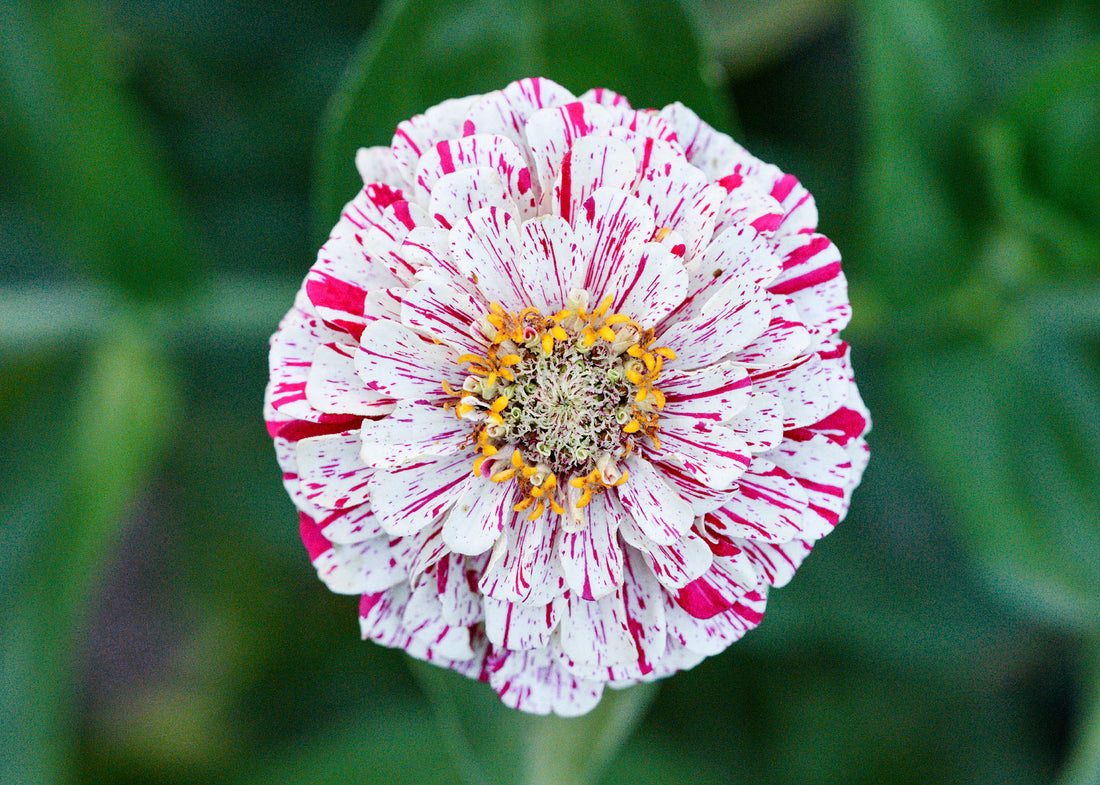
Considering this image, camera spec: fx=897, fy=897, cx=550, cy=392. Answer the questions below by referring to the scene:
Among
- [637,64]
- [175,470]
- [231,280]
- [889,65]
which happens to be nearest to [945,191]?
[889,65]

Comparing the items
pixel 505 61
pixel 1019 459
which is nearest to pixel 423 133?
pixel 505 61

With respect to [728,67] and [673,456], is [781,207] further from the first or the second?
[728,67]

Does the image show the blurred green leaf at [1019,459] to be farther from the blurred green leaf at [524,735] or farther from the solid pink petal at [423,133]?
the solid pink petal at [423,133]

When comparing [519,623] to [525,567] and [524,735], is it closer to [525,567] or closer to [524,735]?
[525,567]

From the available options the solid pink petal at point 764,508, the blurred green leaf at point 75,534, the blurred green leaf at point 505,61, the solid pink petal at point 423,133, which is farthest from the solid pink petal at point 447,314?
the blurred green leaf at point 75,534

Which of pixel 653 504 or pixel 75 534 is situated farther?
pixel 75 534

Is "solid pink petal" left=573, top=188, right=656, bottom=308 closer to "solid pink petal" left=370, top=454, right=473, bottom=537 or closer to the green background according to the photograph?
"solid pink petal" left=370, top=454, right=473, bottom=537

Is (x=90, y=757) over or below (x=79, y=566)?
below
